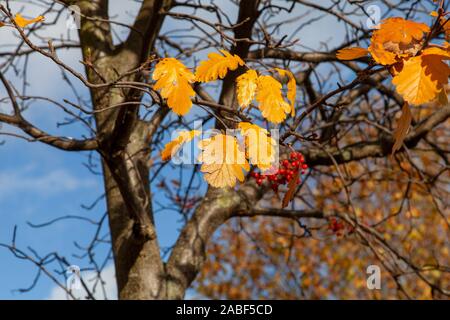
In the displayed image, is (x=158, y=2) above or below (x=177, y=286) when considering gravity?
above

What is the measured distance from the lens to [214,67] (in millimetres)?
1761

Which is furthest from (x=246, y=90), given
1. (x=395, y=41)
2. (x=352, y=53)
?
(x=395, y=41)

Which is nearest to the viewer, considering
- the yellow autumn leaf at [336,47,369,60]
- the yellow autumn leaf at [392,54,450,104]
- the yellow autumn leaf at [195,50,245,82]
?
the yellow autumn leaf at [392,54,450,104]

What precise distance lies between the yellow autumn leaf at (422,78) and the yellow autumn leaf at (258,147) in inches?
15.9

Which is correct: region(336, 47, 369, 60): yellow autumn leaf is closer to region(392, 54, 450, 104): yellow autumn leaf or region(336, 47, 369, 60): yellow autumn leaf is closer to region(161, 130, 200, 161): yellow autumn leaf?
region(392, 54, 450, 104): yellow autumn leaf

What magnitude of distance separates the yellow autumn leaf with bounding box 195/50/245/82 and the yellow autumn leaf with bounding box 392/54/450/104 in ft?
1.74

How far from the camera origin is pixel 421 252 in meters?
9.80

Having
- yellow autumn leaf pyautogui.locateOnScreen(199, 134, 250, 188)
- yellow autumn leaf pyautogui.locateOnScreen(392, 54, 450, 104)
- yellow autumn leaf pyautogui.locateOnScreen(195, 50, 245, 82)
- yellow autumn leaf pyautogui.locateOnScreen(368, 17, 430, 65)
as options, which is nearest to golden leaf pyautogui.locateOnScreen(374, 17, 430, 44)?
yellow autumn leaf pyautogui.locateOnScreen(368, 17, 430, 65)

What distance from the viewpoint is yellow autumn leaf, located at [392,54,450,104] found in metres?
1.51

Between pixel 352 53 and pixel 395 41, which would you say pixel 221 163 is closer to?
pixel 352 53
